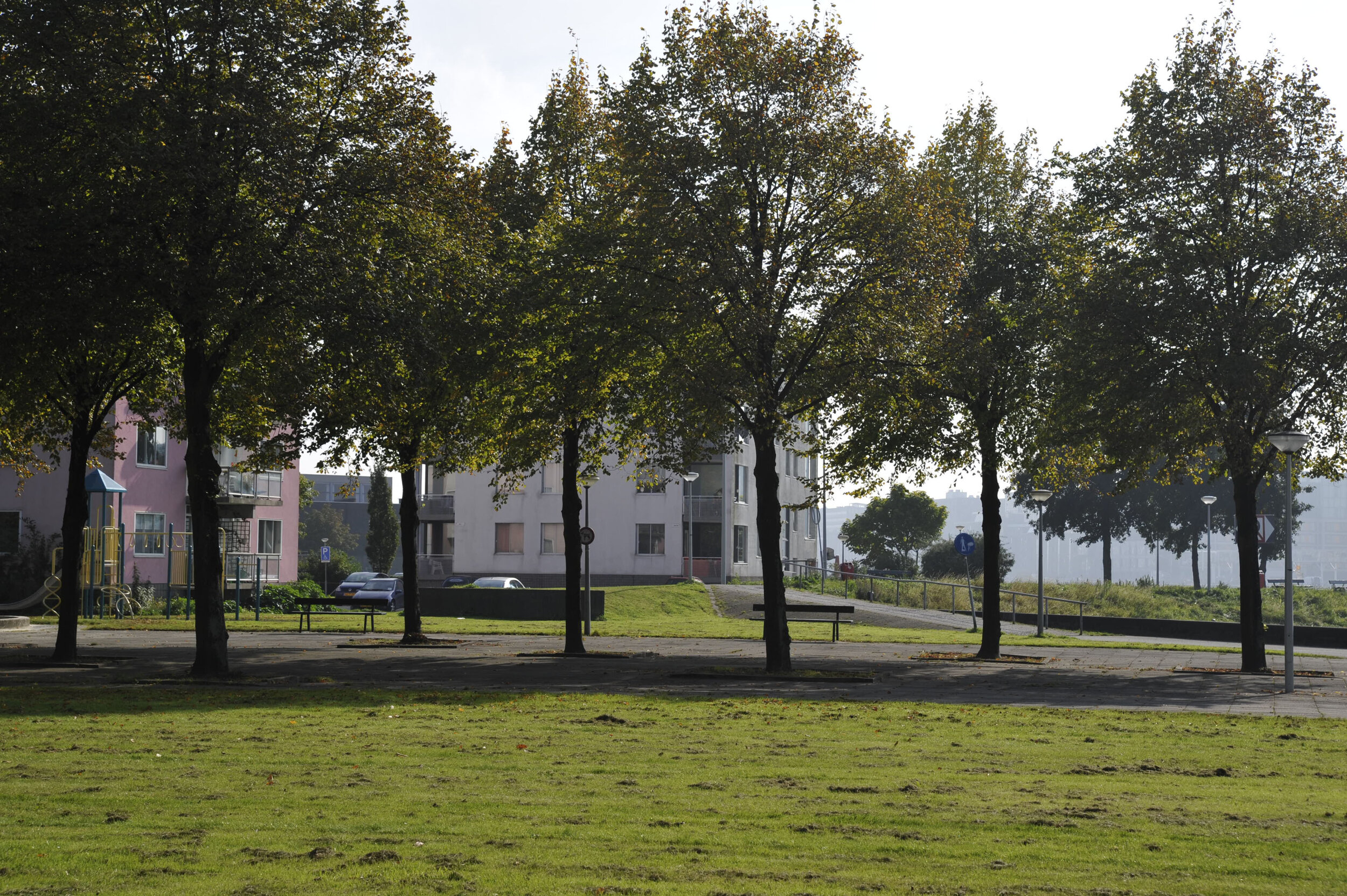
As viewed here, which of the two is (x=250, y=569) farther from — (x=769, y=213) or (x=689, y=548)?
(x=769, y=213)

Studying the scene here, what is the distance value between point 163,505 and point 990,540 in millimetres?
39141

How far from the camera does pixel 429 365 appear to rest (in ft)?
62.2

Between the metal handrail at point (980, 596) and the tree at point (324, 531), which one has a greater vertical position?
the tree at point (324, 531)

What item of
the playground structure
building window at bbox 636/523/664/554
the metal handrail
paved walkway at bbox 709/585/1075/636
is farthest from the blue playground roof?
building window at bbox 636/523/664/554

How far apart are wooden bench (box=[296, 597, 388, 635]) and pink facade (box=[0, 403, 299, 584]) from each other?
3.19 m

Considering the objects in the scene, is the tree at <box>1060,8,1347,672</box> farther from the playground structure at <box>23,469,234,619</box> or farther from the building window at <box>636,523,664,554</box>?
the building window at <box>636,523,664,554</box>

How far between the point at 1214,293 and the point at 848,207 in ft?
23.5

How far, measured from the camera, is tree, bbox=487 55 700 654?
20.8 m

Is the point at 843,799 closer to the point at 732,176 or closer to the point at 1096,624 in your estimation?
the point at 732,176

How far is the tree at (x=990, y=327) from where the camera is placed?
2483cm

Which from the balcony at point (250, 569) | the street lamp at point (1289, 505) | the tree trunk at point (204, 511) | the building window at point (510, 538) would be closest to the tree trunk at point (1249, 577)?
the street lamp at point (1289, 505)

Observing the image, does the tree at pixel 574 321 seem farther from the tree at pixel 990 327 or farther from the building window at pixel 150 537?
the building window at pixel 150 537

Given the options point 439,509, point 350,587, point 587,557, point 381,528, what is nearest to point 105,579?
point 350,587

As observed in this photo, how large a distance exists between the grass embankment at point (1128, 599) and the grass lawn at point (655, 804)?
3703 centimetres
